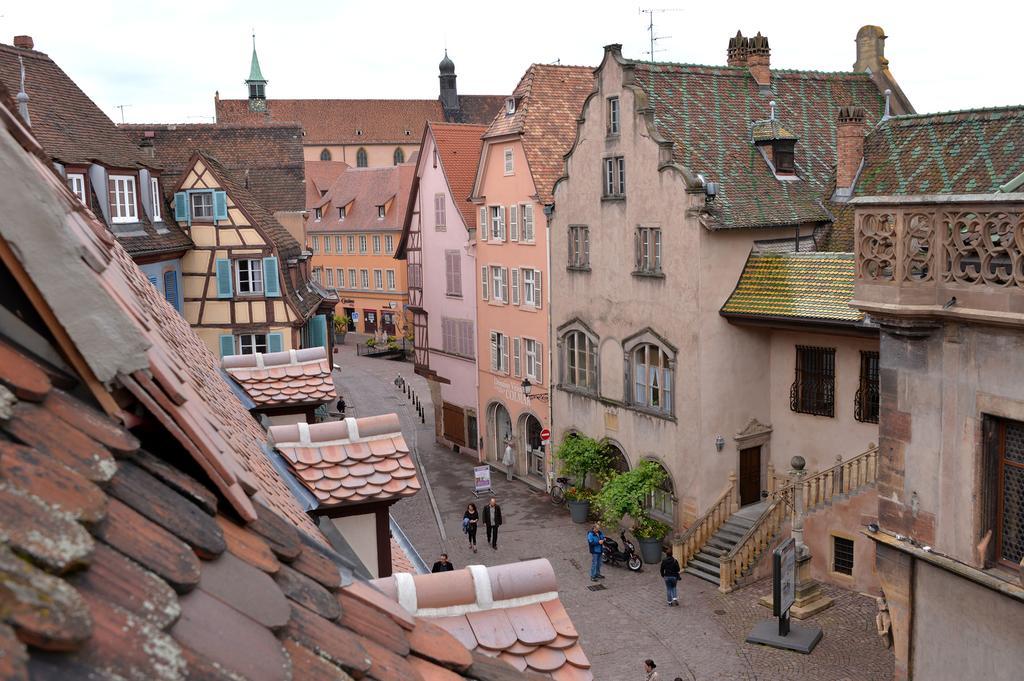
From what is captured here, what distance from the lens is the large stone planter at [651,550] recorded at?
28.6 m

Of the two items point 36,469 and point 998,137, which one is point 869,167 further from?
point 36,469

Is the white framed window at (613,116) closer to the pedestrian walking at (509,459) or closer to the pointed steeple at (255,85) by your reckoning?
the pedestrian walking at (509,459)

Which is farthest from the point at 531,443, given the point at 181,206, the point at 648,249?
the point at 181,206

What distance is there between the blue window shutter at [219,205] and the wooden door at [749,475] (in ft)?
63.8

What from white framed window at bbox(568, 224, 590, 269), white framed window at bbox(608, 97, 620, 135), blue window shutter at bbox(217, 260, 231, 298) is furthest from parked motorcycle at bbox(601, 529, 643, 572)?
blue window shutter at bbox(217, 260, 231, 298)

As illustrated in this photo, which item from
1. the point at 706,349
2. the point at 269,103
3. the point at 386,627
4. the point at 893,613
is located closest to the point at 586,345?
the point at 706,349

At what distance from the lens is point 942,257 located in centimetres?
1130

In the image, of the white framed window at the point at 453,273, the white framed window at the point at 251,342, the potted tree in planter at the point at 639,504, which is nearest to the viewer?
the potted tree in planter at the point at 639,504

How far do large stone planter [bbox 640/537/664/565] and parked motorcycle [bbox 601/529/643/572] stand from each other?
29 cm

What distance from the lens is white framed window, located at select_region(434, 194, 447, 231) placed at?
142 feet

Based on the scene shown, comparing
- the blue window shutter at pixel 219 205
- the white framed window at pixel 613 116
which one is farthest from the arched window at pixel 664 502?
the blue window shutter at pixel 219 205

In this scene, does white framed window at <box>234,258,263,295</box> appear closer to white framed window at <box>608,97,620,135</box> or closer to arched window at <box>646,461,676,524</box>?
white framed window at <box>608,97,620,135</box>

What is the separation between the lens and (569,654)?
5.23m

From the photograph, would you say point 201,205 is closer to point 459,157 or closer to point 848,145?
point 459,157
